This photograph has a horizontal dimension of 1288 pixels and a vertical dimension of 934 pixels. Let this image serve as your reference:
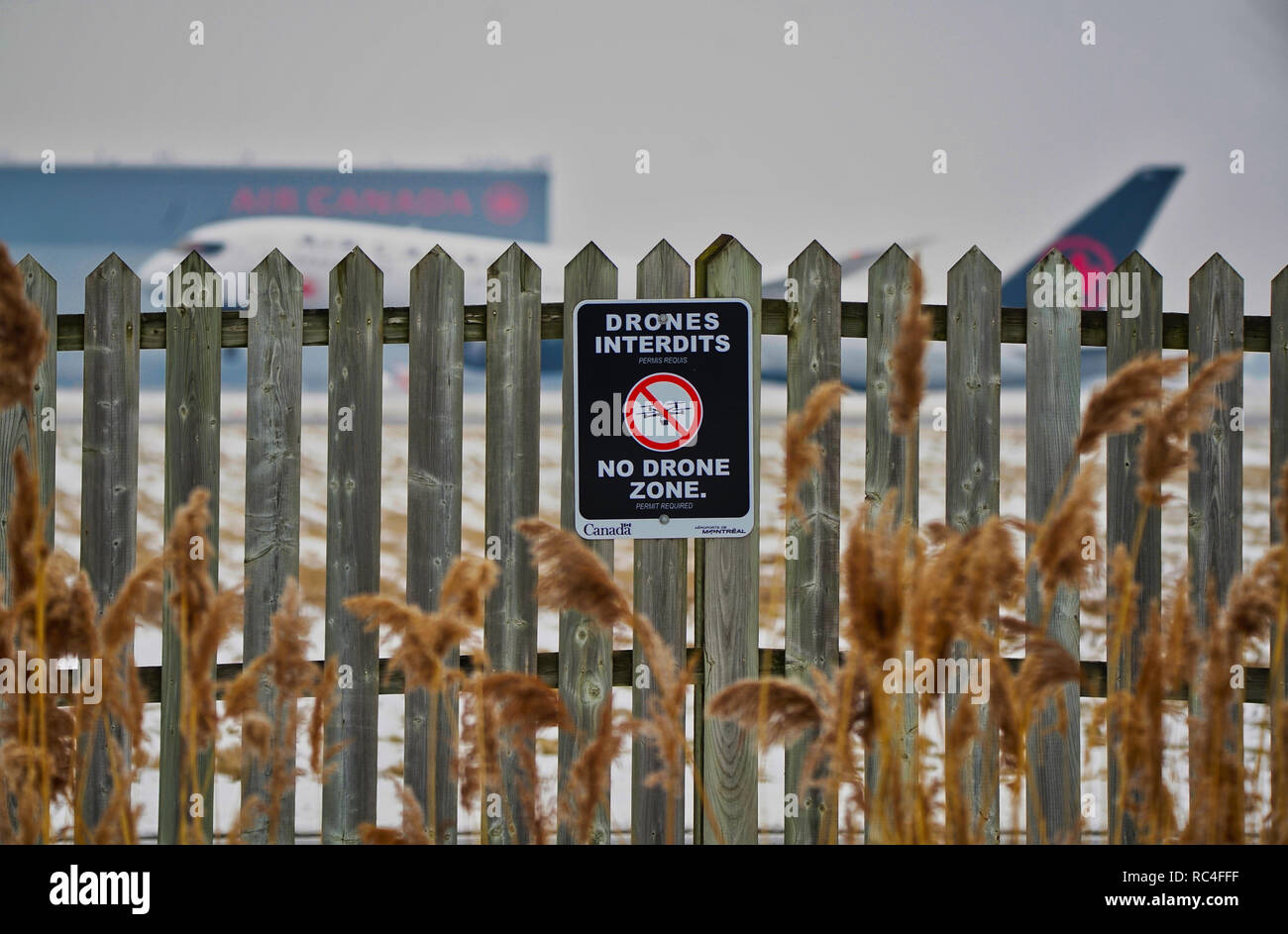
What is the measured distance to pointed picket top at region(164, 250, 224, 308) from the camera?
289cm

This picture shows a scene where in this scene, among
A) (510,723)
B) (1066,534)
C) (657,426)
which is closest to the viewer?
(1066,534)

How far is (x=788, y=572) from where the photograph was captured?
2855mm

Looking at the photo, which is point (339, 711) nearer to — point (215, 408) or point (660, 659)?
point (215, 408)

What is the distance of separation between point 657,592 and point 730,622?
22cm

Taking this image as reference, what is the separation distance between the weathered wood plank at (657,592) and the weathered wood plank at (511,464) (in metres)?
0.30

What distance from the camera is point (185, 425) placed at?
9.48 feet

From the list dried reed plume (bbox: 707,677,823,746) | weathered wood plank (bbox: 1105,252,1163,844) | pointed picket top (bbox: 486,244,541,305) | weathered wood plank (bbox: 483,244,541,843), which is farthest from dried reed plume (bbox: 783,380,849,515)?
weathered wood plank (bbox: 1105,252,1163,844)

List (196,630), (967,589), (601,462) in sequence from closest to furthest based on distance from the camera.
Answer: (967,589) → (196,630) → (601,462)

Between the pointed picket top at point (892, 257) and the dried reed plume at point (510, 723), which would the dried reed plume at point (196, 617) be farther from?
the pointed picket top at point (892, 257)

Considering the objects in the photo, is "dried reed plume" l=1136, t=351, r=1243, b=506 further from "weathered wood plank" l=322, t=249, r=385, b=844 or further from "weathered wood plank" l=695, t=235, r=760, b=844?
"weathered wood plank" l=322, t=249, r=385, b=844

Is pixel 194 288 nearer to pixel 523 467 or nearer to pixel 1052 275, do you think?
pixel 523 467

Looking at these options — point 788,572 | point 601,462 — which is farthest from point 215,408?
point 788,572
